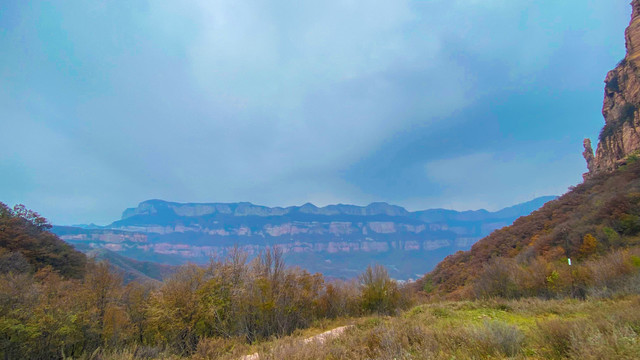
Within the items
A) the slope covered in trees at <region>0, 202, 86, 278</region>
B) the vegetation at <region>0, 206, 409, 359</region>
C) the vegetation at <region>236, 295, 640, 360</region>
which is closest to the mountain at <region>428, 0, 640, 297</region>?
the vegetation at <region>0, 206, 409, 359</region>

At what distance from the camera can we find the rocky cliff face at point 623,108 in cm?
4953

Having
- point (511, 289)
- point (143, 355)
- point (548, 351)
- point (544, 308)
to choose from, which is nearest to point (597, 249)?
point (511, 289)

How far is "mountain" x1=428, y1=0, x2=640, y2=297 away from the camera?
23578mm

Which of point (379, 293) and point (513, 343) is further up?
point (513, 343)

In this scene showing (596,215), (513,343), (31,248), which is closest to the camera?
(513,343)

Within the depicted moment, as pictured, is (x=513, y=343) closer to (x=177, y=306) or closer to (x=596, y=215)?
(x=177, y=306)

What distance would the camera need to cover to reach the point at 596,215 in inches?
1077

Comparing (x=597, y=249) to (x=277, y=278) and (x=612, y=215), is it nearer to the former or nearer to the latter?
(x=612, y=215)

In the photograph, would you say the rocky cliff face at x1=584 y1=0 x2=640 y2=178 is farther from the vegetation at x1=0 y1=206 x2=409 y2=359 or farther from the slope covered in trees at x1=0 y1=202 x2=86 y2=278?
the slope covered in trees at x1=0 y1=202 x2=86 y2=278

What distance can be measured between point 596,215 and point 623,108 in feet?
152

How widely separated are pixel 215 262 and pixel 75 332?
873 centimetres

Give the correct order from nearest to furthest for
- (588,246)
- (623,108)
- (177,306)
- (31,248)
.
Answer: (177,306) → (588,246) → (31,248) → (623,108)

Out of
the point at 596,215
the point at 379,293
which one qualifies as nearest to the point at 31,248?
the point at 379,293

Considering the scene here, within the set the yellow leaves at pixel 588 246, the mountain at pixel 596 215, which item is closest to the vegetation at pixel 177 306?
the mountain at pixel 596 215
